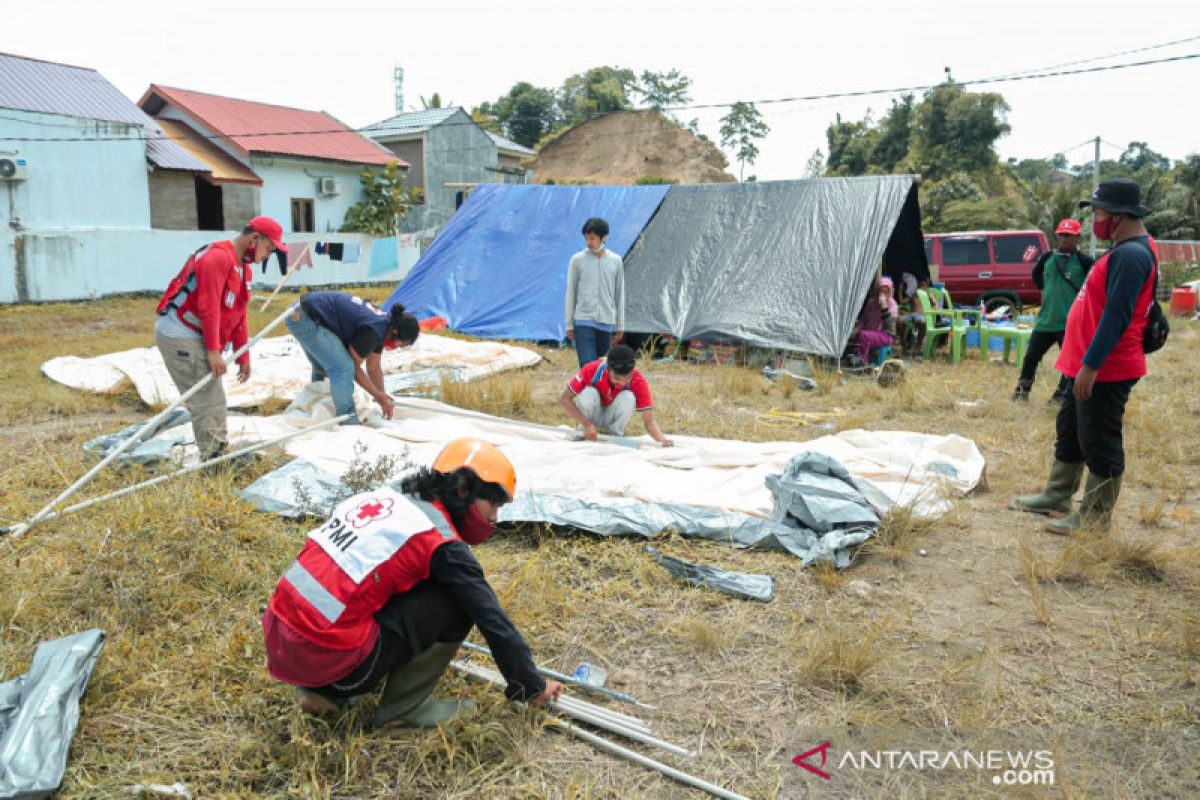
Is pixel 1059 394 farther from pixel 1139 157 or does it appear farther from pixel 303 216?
pixel 1139 157

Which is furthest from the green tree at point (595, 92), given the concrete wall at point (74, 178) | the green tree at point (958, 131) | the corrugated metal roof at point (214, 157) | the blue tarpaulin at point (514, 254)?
the blue tarpaulin at point (514, 254)

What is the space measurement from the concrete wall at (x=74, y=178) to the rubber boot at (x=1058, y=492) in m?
16.3

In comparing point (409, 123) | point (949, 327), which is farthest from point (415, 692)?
point (409, 123)

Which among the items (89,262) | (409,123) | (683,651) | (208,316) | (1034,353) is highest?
(409,123)

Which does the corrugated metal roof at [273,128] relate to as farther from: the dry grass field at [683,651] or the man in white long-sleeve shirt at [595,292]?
the dry grass field at [683,651]

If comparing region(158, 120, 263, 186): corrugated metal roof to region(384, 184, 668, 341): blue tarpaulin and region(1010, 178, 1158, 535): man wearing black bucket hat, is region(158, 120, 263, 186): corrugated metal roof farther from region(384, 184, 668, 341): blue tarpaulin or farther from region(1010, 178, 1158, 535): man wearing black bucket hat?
region(1010, 178, 1158, 535): man wearing black bucket hat

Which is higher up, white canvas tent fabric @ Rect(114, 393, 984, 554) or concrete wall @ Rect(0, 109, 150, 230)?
concrete wall @ Rect(0, 109, 150, 230)

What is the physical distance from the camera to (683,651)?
2.79m

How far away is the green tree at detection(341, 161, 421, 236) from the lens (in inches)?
879

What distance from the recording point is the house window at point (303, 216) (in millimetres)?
21336

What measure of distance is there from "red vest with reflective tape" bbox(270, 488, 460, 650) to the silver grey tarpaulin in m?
1.63

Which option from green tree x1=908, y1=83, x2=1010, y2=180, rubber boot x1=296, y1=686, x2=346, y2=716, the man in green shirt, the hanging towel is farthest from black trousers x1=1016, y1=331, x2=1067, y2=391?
green tree x1=908, y1=83, x2=1010, y2=180

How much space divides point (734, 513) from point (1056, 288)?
14.1 feet

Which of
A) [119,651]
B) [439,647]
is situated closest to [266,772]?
[439,647]
